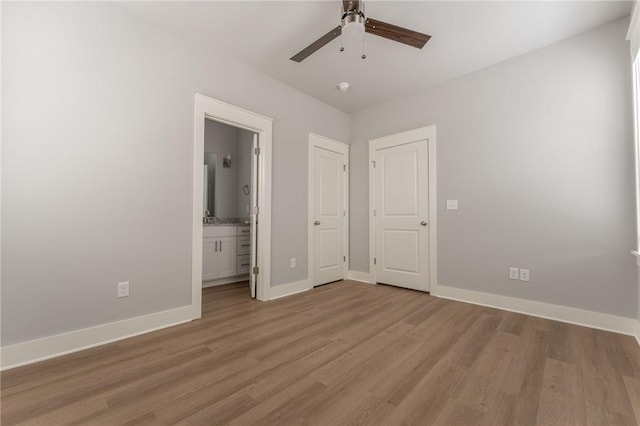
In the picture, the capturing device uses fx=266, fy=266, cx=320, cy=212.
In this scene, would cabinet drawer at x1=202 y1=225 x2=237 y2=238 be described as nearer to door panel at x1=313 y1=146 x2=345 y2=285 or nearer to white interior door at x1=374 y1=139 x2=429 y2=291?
door panel at x1=313 y1=146 x2=345 y2=285

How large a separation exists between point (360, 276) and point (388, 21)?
129 inches

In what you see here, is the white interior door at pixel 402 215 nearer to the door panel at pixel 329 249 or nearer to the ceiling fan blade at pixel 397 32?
the door panel at pixel 329 249

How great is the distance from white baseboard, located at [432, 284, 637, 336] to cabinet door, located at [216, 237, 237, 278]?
9.68 ft

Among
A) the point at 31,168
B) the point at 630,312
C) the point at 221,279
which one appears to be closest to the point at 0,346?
the point at 31,168

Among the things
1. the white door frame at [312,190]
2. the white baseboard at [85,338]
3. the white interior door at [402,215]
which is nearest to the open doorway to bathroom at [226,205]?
the white door frame at [312,190]

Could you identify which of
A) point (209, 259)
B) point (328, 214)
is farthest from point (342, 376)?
point (209, 259)

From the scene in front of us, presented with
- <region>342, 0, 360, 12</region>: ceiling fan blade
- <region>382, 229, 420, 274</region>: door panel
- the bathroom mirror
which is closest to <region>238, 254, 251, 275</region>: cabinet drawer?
the bathroom mirror

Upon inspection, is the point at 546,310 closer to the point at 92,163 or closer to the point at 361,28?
the point at 361,28

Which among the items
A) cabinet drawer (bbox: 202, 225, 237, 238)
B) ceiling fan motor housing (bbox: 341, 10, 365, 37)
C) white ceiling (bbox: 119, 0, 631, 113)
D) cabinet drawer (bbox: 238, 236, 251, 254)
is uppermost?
white ceiling (bbox: 119, 0, 631, 113)

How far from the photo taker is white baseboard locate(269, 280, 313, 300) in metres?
3.27

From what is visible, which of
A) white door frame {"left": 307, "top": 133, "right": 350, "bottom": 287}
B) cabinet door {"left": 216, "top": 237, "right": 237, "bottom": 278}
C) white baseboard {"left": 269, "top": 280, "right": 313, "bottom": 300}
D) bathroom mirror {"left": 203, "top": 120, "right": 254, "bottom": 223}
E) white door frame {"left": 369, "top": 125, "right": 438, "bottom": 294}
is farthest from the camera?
bathroom mirror {"left": 203, "top": 120, "right": 254, "bottom": 223}

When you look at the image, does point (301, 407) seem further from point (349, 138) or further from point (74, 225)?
point (349, 138)

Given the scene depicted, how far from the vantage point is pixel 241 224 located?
4227 mm

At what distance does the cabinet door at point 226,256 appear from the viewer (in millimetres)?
3973
